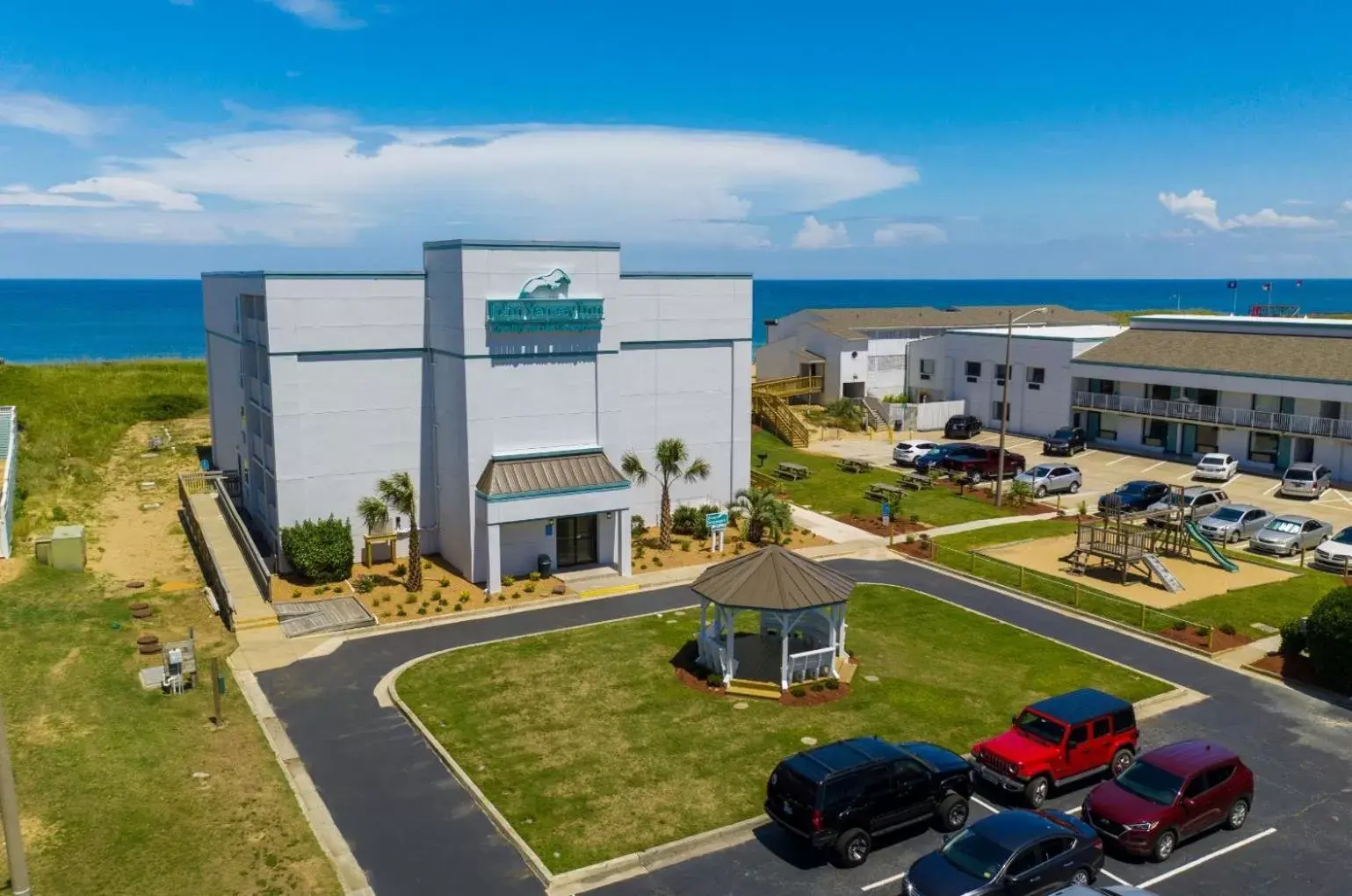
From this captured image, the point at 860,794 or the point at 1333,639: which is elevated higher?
the point at 1333,639

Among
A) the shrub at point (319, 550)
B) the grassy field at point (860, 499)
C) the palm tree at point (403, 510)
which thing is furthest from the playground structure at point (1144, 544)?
the shrub at point (319, 550)

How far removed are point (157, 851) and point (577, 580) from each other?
18.8 meters

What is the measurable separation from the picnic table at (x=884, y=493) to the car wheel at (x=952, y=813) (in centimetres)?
2740

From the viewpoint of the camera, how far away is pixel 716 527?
39.7m

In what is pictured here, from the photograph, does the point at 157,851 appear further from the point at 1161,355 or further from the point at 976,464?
the point at 1161,355

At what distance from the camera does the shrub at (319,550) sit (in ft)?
116

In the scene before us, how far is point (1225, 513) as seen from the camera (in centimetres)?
4400

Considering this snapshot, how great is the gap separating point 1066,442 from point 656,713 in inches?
1696

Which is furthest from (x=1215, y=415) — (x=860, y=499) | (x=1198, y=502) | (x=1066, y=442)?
(x=860, y=499)

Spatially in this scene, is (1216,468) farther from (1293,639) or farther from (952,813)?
(952,813)

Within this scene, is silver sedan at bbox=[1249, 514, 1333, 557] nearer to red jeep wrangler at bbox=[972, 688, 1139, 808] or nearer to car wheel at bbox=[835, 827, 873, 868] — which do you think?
red jeep wrangler at bbox=[972, 688, 1139, 808]

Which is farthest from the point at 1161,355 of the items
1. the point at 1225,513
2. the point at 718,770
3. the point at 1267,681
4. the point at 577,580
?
the point at 718,770

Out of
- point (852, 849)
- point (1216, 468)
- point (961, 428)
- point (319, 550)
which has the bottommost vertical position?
point (852, 849)

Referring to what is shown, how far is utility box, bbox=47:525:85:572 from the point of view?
36.4 m
